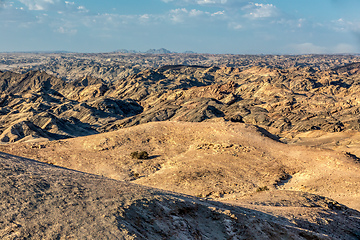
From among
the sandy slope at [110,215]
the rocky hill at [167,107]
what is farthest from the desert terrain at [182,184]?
the rocky hill at [167,107]

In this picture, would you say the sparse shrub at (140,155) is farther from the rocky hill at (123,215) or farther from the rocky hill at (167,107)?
the rocky hill at (167,107)

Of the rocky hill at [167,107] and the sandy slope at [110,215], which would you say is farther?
the rocky hill at [167,107]

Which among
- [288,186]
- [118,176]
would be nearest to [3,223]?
[118,176]

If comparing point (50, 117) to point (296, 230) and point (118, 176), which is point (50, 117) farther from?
point (296, 230)

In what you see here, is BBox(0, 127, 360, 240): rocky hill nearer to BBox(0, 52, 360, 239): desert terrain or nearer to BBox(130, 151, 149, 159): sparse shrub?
BBox(0, 52, 360, 239): desert terrain

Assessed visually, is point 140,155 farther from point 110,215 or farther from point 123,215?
point 110,215

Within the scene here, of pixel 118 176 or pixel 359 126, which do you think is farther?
pixel 359 126

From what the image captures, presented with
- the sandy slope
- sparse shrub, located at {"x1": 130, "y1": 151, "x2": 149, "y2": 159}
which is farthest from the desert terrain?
sparse shrub, located at {"x1": 130, "y1": 151, "x2": 149, "y2": 159}

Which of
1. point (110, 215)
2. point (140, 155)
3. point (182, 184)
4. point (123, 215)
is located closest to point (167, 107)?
point (140, 155)
